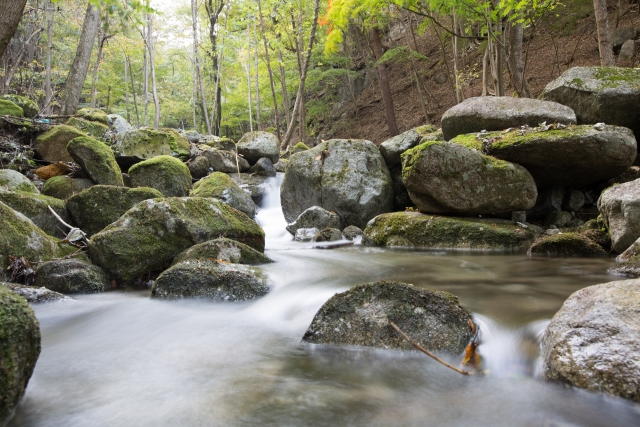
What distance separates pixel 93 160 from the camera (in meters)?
9.03

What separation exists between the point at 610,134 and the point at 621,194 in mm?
2034

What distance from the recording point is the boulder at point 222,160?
14102 millimetres

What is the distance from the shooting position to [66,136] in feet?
33.9

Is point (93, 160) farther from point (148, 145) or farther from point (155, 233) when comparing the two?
point (155, 233)

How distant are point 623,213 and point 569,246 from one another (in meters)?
1.03

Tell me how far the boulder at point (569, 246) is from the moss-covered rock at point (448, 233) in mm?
685

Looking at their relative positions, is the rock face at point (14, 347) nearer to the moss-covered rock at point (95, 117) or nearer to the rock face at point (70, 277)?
the rock face at point (70, 277)

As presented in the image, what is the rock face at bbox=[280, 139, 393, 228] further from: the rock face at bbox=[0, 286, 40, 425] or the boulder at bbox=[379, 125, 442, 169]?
the rock face at bbox=[0, 286, 40, 425]

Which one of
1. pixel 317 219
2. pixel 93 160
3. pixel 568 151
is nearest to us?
pixel 568 151

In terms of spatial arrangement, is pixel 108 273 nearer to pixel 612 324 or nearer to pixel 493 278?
pixel 493 278

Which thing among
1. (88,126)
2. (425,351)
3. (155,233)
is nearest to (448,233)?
(155,233)

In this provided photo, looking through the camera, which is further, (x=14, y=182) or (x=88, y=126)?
(x=88, y=126)

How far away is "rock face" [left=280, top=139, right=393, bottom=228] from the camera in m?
10.1

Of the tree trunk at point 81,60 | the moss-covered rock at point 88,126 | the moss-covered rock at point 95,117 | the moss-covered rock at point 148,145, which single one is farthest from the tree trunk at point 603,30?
the moss-covered rock at point 95,117
